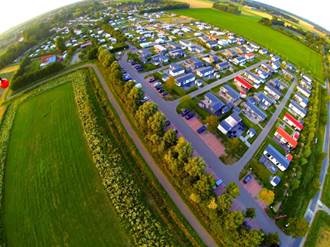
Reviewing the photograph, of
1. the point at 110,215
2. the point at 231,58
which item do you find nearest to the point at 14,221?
the point at 110,215

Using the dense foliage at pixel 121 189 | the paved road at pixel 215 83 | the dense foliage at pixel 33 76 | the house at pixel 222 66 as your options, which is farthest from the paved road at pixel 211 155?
the dense foliage at pixel 33 76

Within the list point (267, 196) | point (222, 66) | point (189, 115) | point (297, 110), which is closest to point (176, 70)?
point (222, 66)

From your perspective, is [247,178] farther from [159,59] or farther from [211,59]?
[211,59]

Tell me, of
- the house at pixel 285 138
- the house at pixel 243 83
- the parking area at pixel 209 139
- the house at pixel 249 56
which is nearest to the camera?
the parking area at pixel 209 139

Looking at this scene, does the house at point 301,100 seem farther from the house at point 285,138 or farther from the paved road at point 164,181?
the paved road at point 164,181

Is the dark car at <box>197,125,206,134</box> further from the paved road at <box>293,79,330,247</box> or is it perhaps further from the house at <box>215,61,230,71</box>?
the house at <box>215,61,230,71</box>

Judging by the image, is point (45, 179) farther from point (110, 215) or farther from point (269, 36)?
point (269, 36)

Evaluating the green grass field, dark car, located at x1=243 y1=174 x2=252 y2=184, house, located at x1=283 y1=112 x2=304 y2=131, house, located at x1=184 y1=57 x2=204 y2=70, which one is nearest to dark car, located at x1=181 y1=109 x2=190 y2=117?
dark car, located at x1=243 y1=174 x2=252 y2=184
